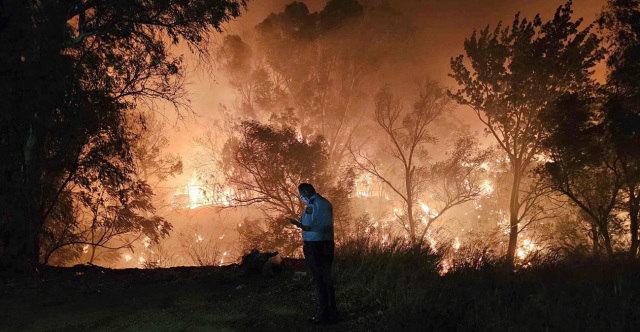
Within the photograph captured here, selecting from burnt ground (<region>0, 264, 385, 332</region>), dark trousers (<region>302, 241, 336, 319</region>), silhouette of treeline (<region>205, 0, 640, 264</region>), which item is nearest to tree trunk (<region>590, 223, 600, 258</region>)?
silhouette of treeline (<region>205, 0, 640, 264</region>)

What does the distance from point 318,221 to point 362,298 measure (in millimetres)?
1434

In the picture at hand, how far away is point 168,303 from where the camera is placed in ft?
18.6

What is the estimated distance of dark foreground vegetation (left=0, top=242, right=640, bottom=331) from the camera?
3957mm

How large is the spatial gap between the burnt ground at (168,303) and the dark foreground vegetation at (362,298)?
2 centimetres

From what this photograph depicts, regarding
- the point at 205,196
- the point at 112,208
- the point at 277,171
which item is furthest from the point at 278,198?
the point at 112,208

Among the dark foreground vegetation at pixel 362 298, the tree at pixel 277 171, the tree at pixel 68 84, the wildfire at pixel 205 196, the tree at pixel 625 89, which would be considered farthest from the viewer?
the wildfire at pixel 205 196

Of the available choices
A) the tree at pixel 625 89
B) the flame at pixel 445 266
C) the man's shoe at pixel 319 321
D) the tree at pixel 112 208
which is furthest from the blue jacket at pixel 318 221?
the tree at pixel 625 89

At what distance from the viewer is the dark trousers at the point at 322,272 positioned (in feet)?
14.6

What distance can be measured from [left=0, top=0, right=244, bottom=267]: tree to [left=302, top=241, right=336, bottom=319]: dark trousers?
21.1 ft

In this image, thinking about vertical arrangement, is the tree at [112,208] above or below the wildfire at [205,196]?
below

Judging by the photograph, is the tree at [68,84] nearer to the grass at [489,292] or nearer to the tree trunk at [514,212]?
the grass at [489,292]

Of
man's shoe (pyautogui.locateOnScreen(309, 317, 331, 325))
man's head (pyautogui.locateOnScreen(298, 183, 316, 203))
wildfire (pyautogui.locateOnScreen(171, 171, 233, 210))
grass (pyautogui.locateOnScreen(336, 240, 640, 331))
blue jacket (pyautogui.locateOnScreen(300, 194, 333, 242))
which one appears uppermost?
wildfire (pyautogui.locateOnScreen(171, 171, 233, 210))

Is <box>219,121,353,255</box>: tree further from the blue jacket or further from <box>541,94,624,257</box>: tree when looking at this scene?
the blue jacket

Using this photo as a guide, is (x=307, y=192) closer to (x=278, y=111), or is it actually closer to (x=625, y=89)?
(x=625, y=89)
